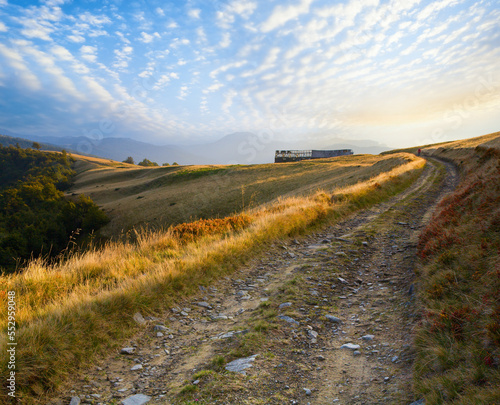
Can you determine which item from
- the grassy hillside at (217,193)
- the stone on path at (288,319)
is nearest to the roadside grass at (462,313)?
the stone on path at (288,319)

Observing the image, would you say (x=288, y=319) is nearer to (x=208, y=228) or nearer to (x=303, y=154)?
(x=208, y=228)

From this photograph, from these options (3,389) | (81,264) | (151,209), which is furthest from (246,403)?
(151,209)

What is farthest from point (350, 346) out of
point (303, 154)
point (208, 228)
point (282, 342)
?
point (303, 154)

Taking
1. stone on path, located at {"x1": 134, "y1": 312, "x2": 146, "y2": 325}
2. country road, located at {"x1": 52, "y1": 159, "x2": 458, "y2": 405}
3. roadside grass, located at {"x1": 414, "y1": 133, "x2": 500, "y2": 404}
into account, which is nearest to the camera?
roadside grass, located at {"x1": 414, "y1": 133, "x2": 500, "y2": 404}

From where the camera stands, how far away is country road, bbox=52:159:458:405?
3.58 meters

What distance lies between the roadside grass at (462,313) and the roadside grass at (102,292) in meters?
2.68

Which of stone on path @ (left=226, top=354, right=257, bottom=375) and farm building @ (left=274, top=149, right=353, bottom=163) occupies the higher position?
farm building @ (left=274, top=149, right=353, bottom=163)

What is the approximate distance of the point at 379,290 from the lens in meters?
6.60

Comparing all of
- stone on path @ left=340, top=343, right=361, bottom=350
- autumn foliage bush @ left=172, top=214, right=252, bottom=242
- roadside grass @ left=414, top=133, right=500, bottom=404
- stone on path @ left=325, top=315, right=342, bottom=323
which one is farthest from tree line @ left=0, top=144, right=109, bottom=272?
roadside grass @ left=414, top=133, right=500, bottom=404

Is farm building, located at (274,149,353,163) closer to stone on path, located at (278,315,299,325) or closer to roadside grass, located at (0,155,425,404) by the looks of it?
roadside grass, located at (0,155,425,404)

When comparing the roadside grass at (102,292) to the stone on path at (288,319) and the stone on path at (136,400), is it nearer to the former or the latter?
the stone on path at (288,319)

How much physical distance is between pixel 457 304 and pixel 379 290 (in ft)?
7.49

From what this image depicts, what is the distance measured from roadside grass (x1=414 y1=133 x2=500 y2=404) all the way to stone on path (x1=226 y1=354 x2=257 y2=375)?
2.30 meters

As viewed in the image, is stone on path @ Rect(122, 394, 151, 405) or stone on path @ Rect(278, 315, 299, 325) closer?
stone on path @ Rect(122, 394, 151, 405)
